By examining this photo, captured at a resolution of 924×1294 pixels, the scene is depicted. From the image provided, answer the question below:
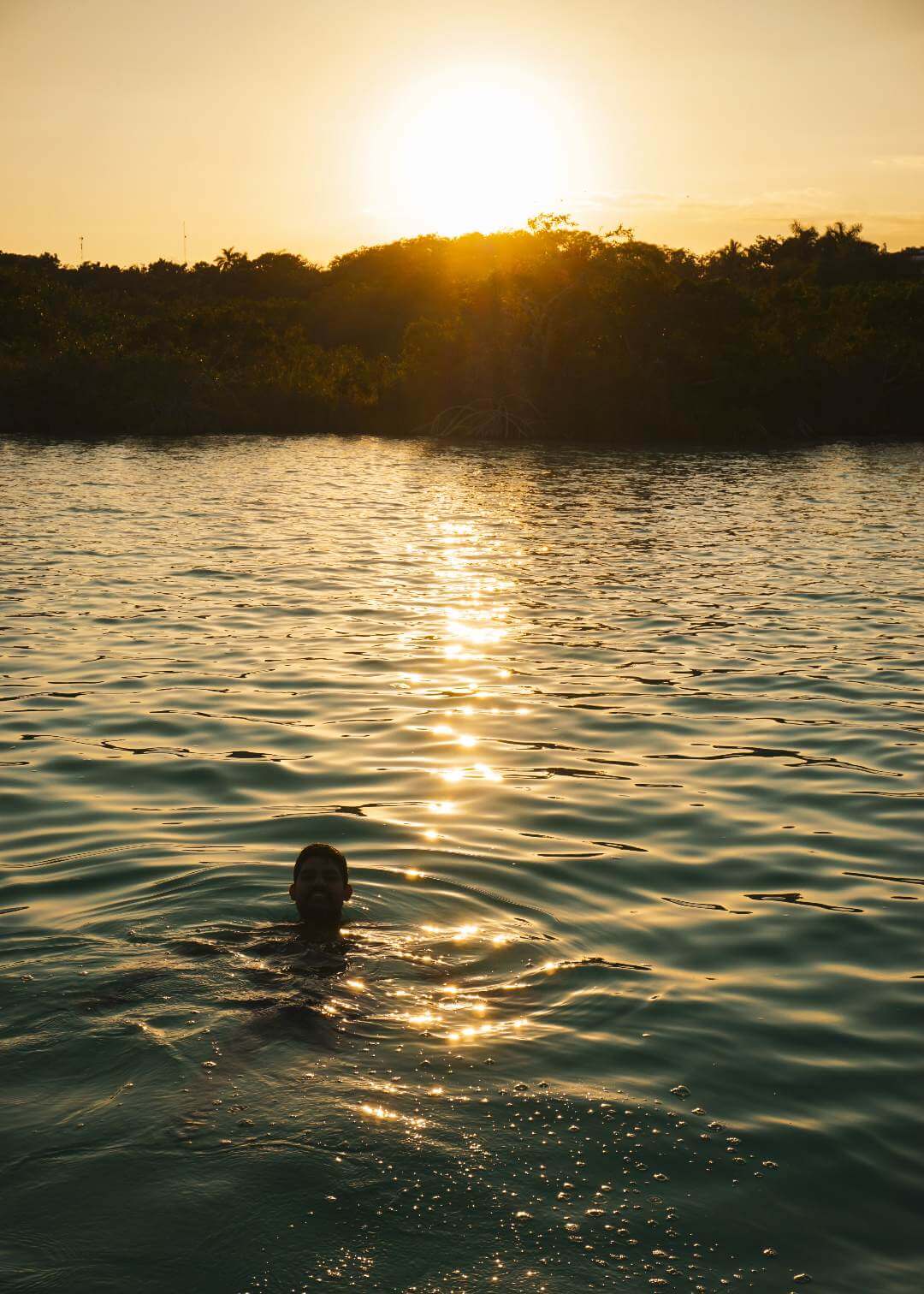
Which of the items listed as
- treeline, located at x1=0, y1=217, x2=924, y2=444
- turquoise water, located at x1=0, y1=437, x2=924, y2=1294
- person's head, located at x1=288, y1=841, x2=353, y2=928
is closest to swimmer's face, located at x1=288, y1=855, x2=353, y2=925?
person's head, located at x1=288, y1=841, x2=353, y2=928

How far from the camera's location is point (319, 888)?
724 centimetres

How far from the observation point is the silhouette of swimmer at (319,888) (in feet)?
23.8

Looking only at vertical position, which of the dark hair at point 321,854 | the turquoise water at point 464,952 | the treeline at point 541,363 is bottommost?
the turquoise water at point 464,952

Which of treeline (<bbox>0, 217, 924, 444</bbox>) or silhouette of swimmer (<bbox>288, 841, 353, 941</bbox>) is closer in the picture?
silhouette of swimmer (<bbox>288, 841, 353, 941</bbox>)

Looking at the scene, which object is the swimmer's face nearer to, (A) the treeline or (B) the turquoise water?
(B) the turquoise water

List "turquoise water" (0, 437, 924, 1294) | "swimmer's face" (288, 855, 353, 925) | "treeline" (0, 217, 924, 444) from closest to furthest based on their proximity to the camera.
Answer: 1. "turquoise water" (0, 437, 924, 1294)
2. "swimmer's face" (288, 855, 353, 925)
3. "treeline" (0, 217, 924, 444)

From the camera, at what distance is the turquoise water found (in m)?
4.85

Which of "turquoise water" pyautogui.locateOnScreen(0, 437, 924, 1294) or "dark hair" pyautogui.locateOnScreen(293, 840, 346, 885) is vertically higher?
"dark hair" pyautogui.locateOnScreen(293, 840, 346, 885)

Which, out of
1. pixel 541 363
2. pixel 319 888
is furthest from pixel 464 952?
pixel 541 363

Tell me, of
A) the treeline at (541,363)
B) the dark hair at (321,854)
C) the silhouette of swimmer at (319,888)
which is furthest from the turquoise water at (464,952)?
the treeline at (541,363)

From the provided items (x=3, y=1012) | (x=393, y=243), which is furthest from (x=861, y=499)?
(x=393, y=243)

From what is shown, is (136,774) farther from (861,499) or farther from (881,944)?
(861,499)

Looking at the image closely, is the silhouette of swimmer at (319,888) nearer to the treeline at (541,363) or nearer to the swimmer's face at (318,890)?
the swimmer's face at (318,890)

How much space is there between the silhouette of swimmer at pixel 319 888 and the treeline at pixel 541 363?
55.8m
